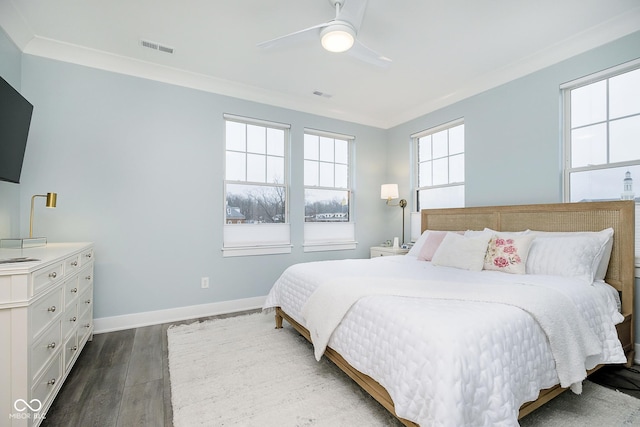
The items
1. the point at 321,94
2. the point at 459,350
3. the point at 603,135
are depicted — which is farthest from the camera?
the point at 321,94

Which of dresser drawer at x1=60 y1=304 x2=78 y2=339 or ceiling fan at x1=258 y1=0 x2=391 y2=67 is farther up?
ceiling fan at x1=258 y1=0 x2=391 y2=67

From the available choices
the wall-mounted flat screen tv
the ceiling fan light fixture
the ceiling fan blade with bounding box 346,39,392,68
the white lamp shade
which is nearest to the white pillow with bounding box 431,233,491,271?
the white lamp shade

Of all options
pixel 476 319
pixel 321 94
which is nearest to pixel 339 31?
pixel 321 94

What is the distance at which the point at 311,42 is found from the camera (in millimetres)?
2611

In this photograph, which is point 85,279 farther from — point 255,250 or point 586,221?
point 586,221

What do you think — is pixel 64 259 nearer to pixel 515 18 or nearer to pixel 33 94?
pixel 33 94

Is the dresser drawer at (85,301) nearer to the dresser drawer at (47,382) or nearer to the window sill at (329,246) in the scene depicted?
the dresser drawer at (47,382)

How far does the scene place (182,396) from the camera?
1.81 meters

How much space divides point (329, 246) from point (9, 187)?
3.35 m

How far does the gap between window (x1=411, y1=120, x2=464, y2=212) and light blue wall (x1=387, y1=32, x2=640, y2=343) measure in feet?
0.61

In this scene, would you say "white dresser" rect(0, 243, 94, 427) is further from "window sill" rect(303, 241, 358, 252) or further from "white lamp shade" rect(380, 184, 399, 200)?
"white lamp shade" rect(380, 184, 399, 200)

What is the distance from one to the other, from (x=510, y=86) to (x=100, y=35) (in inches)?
159

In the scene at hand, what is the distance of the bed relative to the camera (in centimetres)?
120

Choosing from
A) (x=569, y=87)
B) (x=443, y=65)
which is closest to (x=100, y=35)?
(x=443, y=65)
